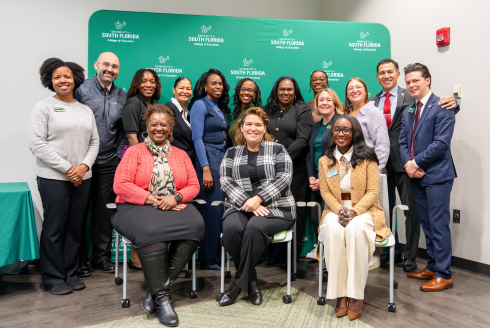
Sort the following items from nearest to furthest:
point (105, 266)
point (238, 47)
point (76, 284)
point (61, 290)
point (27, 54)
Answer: point (61, 290)
point (76, 284)
point (105, 266)
point (27, 54)
point (238, 47)

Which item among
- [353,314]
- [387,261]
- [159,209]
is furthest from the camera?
[387,261]

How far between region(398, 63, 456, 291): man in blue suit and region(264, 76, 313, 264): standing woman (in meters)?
0.93

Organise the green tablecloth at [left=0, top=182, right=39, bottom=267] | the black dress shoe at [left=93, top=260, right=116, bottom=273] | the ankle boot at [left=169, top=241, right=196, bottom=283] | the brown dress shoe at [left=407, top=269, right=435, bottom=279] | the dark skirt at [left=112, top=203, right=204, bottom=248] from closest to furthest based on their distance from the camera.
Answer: the dark skirt at [left=112, top=203, right=204, bottom=248] < the ankle boot at [left=169, top=241, right=196, bottom=283] < the green tablecloth at [left=0, top=182, right=39, bottom=267] < the brown dress shoe at [left=407, top=269, right=435, bottom=279] < the black dress shoe at [left=93, top=260, right=116, bottom=273]

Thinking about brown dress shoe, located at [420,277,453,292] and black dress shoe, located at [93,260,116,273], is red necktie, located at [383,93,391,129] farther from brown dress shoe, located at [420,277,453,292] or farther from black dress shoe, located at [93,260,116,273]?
black dress shoe, located at [93,260,116,273]

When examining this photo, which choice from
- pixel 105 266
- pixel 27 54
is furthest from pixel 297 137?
pixel 27 54

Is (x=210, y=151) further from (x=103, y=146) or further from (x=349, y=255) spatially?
(x=349, y=255)

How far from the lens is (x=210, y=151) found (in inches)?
132

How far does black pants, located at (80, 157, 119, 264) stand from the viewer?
331 cm

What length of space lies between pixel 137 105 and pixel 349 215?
207 cm

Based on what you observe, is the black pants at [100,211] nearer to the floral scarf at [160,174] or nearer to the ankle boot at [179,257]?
the floral scarf at [160,174]

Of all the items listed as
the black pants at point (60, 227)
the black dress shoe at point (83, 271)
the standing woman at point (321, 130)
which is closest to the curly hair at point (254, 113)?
the standing woman at point (321, 130)

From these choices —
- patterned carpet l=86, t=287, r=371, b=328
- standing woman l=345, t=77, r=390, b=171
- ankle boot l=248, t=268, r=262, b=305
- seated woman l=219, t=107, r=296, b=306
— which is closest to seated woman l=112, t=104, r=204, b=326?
patterned carpet l=86, t=287, r=371, b=328

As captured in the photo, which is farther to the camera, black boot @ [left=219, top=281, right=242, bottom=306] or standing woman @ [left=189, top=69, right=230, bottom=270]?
standing woman @ [left=189, top=69, right=230, bottom=270]

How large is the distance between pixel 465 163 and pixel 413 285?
137cm
